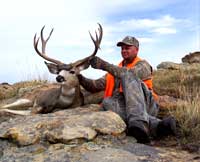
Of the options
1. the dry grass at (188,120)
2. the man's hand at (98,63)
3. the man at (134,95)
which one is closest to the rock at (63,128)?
the man at (134,95)

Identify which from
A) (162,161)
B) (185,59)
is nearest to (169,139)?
(162,161)

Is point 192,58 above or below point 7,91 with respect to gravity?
above

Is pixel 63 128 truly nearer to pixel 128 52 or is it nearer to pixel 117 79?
pixel 117 79

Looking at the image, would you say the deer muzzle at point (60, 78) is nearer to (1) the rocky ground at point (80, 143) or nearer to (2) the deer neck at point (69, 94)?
(2) the deer neck at point (69, 94)

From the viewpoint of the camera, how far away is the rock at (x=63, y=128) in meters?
5.58

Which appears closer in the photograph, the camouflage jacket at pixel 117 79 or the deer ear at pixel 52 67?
the camouflage jacket at pixel 117 79

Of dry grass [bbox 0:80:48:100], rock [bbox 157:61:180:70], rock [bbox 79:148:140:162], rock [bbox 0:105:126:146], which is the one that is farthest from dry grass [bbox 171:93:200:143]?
rock [bbox 157:61:180:70]

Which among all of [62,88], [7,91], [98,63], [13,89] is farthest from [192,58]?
[98,63]

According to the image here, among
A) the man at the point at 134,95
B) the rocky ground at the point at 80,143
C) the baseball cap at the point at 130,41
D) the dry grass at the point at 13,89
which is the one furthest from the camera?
the dry grass at the point at 13,89

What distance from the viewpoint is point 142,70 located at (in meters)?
7.12

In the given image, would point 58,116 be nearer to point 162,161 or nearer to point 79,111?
point 79,111

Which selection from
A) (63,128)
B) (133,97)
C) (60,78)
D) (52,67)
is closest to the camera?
(63,128)

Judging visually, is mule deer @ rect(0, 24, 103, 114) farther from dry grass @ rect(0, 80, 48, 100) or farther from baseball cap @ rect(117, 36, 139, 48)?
dry grass @ rect(0, 80, 48, 100)

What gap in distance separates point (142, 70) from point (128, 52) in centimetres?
55
